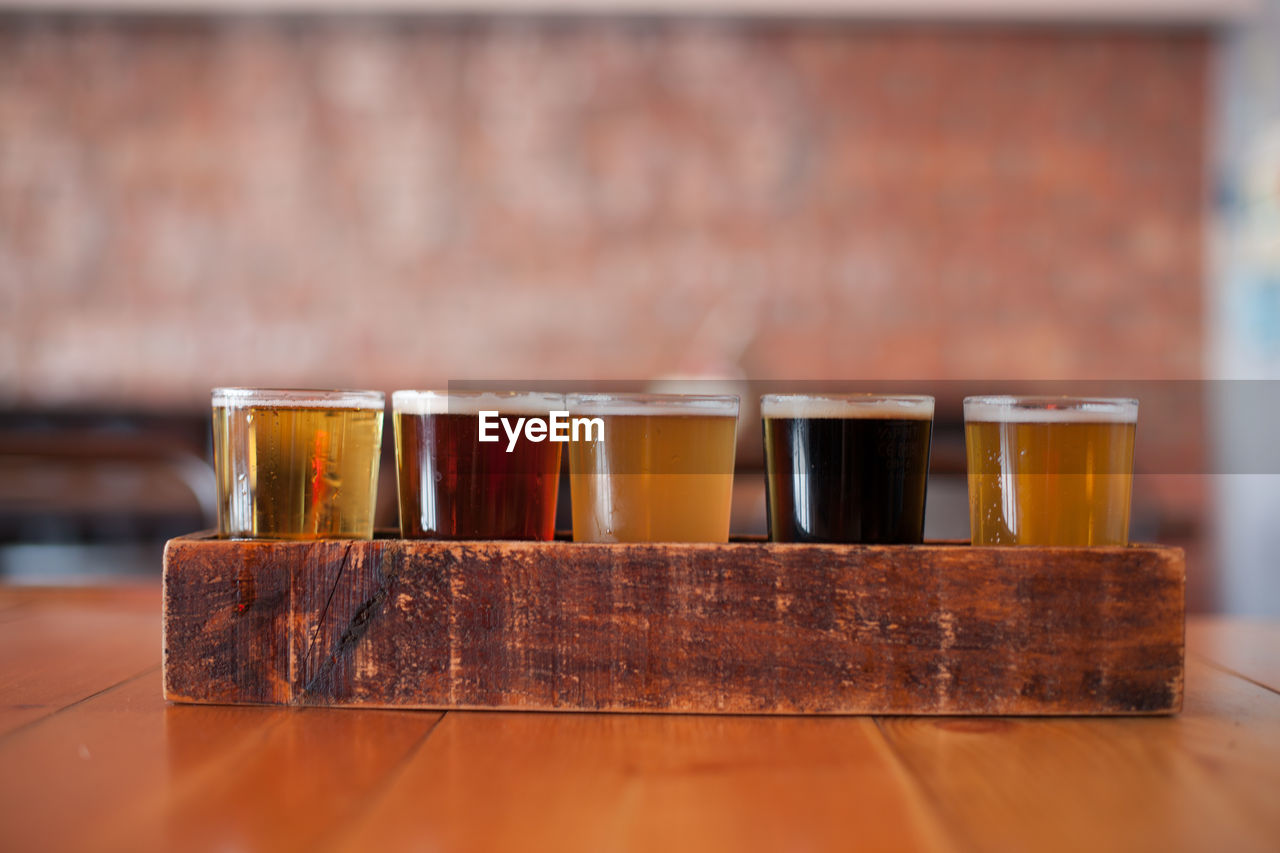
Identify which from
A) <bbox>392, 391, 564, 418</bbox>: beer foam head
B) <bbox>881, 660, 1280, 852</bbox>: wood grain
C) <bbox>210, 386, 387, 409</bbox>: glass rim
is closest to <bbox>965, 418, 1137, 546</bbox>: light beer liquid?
<bbox>881, 660, 1280, 852</bbox>: wood grain

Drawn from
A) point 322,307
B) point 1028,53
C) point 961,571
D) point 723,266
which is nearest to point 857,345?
point 723,266

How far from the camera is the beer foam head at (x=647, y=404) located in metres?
0.69

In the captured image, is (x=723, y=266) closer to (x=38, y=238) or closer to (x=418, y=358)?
(x=418, y=358)

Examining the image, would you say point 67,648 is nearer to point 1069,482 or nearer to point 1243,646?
point 1069,482

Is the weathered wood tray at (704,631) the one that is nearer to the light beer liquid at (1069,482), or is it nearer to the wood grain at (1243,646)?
the light beer liquid at (1069,482)

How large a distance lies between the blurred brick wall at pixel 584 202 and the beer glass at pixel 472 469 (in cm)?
274

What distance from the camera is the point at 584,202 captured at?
3447 mm

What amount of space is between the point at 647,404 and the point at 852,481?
0.15 meters

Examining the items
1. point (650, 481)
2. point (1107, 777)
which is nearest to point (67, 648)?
point (650, 481)

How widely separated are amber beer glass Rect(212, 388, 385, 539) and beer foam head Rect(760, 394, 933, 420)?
0.30 metres

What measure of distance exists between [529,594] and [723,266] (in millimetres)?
2920

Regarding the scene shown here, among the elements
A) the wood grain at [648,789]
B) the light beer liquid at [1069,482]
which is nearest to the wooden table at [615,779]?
the wood grain at [648,789]

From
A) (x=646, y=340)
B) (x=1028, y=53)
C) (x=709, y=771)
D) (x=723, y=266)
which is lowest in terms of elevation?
(x=709, y=771)

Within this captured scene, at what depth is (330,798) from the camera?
45 cm
